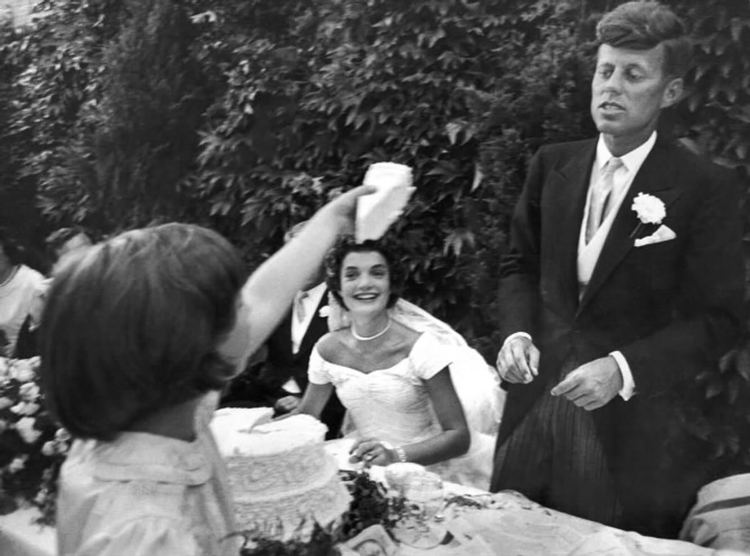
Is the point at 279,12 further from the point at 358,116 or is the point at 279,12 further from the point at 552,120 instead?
the point at 552,120

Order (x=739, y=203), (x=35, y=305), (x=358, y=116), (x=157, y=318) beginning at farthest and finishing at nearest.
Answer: (x=35, y=305) < (x=358, y=116) < (x=739, y=203) < (x=157, y=318)

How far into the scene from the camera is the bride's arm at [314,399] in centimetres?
272

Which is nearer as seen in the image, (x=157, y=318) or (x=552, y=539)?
(x=157, y=318)

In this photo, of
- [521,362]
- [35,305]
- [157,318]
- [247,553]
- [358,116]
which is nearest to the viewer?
[157,318]

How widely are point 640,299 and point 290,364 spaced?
0.99 meters

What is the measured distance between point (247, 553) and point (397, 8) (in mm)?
1481

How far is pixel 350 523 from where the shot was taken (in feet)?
7.46

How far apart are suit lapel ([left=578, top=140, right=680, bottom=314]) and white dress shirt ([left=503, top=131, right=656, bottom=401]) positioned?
1cm

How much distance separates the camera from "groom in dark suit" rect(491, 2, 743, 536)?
2309mm

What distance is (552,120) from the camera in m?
2.44

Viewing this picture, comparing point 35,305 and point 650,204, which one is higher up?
point 650,204

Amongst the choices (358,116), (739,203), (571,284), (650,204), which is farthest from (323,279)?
(739,203)

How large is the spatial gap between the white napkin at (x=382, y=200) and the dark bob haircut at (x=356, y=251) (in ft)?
0.21

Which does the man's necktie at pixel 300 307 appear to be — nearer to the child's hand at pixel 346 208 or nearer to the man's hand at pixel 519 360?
the child's hand at pixel 346 208
